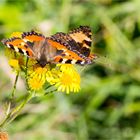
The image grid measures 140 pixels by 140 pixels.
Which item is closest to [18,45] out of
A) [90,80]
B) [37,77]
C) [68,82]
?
[37,77]

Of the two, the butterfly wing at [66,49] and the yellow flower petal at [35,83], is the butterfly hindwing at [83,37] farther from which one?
the yellow flower petal at [35,83]

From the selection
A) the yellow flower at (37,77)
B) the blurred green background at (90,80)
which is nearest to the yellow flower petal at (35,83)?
the yellow flower at (37,77)

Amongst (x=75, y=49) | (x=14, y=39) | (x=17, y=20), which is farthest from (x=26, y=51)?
(x=17, y=20)

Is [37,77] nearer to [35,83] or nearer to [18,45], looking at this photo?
[35,83]

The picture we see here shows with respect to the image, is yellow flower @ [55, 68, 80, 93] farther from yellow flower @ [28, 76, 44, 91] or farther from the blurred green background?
the blurred green background

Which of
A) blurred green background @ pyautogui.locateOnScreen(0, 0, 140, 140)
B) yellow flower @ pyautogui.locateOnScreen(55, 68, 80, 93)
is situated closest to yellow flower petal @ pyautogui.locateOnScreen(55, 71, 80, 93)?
yellow flower @ pyautogui.locateOnScreen(55, 68, 80, 93)
